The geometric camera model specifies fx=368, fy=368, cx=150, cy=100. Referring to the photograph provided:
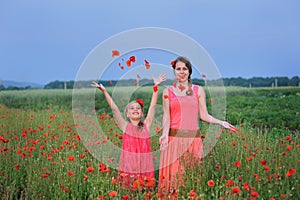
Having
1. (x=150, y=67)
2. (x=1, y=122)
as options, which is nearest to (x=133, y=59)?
(x=150, y=67)

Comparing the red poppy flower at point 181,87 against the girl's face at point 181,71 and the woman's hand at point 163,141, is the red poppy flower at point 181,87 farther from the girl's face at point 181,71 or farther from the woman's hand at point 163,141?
the woman's hand at point 163,141

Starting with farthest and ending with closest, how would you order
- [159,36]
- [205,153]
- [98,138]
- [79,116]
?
[79,116] → [98,138] → [205,153] → [159,36]

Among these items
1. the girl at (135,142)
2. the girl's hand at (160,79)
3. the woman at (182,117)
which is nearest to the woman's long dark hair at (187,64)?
the woman at (182,117)

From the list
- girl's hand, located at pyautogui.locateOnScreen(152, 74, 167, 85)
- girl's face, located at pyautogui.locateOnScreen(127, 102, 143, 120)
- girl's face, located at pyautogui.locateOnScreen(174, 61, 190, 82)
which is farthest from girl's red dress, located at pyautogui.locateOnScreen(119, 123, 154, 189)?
girl's face, located at pyautogui.locateOnScreen(174, 61, 190, 82)

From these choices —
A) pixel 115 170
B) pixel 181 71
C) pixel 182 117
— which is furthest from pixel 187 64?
pixel 115 170

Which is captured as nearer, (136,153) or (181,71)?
(181,71)

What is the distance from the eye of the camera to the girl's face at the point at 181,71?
3.46 meters

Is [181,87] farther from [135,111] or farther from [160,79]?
[135,111]

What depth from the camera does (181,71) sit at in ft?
11.4

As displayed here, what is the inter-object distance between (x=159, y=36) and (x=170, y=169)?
1.30 meters

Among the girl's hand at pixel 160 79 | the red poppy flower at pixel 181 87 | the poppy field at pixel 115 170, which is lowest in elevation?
the poppy field at pixel 115 170

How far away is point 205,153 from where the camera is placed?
3.81 m

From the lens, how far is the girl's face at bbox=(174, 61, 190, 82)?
11.4 ft

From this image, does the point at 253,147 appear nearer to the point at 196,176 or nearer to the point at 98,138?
the point at 196,176
